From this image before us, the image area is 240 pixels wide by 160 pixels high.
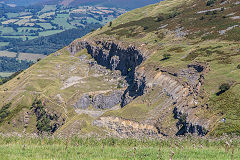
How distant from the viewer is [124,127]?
2874 inches

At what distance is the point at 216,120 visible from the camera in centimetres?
5197

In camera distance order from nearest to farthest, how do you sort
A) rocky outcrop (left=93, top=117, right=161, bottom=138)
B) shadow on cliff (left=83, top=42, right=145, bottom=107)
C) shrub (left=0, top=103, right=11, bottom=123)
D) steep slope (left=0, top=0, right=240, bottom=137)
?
steep slope (left=0, top=0, right=240, bottom=137) < rocky outcrop (left=93, top=117, right=161, bottom=138) < shadow on cliff (left=83, top=42, right=145, bottom=107) < shrub (left=0, top=103, right=11, bottom=123)

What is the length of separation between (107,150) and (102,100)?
91.8 metres

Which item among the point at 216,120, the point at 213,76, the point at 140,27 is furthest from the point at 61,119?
the point at 140,27

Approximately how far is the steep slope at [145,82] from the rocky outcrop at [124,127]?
Result: 22cm

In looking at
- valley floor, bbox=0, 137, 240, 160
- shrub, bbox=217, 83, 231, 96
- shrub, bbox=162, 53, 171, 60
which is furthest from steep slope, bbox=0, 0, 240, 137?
valley floor, bbox=0, 137, 240, 160

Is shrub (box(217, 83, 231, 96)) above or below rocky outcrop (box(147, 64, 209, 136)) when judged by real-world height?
above

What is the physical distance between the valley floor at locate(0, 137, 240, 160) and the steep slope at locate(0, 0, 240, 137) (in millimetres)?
17853

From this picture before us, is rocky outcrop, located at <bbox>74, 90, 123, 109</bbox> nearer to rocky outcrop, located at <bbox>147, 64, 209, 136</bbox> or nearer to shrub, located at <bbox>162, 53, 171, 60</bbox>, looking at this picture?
shrub, located at <bbox>162, 53, 171, 60</bbox>

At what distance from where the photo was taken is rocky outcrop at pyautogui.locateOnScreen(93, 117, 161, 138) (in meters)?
67.8

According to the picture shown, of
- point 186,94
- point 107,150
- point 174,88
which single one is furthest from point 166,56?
point 107,150

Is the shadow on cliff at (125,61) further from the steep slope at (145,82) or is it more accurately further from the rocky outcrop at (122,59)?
the steep slope at (145,82)

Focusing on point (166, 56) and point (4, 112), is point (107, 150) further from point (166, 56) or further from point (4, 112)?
point (4, 112)

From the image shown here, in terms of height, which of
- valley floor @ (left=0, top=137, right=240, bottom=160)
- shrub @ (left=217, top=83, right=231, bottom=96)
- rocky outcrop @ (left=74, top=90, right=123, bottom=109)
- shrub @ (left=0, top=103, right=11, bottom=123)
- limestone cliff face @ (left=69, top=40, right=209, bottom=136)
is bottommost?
rocky outcrop @ (left=74, top=90, right=123, bottom=109)
